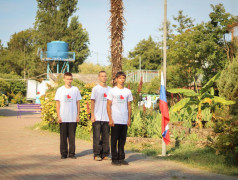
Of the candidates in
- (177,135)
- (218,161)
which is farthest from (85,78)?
(218,161)

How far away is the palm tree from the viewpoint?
13750 mm

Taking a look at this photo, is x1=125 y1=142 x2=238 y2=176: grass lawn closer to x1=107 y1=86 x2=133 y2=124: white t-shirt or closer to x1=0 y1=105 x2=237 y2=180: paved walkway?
x1=0 y1=105 x2=237 y2=180: paved walkway

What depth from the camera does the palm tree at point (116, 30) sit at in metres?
13.8

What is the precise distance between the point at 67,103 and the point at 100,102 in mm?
776

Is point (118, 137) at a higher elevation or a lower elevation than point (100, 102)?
lower

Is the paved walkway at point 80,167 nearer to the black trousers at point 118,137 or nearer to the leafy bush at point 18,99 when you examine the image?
the black trousers at point 118,137

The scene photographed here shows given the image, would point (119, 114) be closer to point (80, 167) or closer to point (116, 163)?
Result: point (116, 163)

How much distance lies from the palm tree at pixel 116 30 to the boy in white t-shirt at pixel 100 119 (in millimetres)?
5668

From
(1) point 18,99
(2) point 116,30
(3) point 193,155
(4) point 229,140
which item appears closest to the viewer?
(4) point 229,140

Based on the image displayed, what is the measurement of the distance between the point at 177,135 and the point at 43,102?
609 cm

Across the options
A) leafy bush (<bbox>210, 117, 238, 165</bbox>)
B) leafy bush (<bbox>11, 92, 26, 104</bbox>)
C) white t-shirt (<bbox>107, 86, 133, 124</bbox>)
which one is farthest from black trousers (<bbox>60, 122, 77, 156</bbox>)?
leafy bush (<bbox>11, 92, 26, 104</bbox>)

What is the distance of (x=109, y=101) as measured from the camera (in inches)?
291

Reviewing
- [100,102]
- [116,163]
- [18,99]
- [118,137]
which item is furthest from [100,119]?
[18,99]

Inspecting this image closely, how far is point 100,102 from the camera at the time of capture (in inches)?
317
